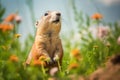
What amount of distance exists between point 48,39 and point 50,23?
0.33 metres

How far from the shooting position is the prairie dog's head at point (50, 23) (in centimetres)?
774

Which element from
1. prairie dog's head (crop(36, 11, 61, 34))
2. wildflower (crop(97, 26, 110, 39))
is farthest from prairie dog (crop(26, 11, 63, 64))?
wildflower (crop(97, 26, 110, 39))

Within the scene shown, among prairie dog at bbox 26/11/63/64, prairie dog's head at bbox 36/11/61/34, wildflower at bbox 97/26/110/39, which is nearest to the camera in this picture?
wildflower at bbox 97/26/110/39

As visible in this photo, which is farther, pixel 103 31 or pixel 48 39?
pixel 48 39

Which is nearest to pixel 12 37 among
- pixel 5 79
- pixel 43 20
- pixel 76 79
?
pixel 5 79

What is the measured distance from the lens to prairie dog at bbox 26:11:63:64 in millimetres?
7605

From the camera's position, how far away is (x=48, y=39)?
7.91 metres

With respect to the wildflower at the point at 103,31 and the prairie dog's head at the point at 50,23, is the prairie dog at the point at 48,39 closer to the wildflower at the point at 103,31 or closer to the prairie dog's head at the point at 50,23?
the prairie dog's head at the point at 50,23

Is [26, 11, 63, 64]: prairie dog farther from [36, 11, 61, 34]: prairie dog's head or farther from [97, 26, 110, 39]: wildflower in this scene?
[97, 26, 110, 39]: wildflower

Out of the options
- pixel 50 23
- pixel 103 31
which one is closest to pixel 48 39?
pixel 50 23

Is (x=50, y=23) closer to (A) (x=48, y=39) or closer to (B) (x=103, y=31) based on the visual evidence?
(A) (x=48, y=39)

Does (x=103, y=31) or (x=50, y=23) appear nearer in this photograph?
(x=103, y=31)

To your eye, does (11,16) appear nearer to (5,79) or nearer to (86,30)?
(5,79)

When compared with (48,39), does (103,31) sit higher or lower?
higher
